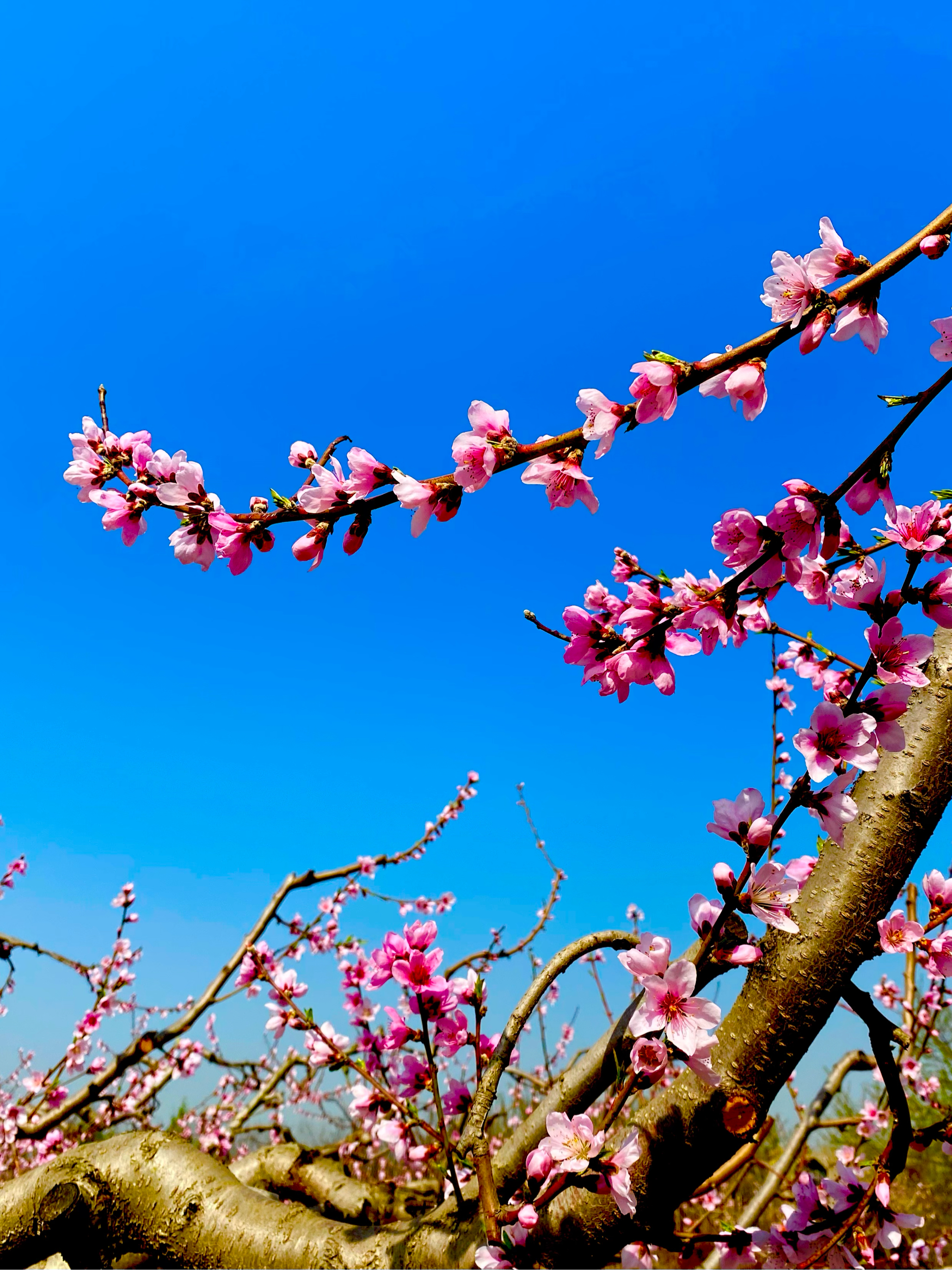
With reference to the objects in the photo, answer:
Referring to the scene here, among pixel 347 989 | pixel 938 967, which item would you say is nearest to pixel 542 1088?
pixel 347 989

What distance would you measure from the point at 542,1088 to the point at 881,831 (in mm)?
3379

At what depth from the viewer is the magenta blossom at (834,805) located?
4.43ft

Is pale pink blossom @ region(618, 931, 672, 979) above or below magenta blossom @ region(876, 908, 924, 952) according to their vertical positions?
below

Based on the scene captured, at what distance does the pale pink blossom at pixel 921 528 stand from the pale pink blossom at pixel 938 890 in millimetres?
909

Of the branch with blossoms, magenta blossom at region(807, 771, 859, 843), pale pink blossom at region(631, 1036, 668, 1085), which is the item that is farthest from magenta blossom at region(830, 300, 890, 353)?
pale pink blossom at region(631, 1036, 668, 1085)

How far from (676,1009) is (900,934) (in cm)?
83

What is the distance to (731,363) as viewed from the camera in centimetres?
125

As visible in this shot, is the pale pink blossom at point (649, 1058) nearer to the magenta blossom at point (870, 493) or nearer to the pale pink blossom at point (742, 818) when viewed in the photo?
the pale pink blossom at point (742, 818)

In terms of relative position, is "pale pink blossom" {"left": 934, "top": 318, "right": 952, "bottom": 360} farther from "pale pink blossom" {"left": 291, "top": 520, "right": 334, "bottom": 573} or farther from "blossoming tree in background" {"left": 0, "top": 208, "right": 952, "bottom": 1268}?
"pale pink blossom" {"left": 291, "top": 520, "right": 334, "bottom": 573}

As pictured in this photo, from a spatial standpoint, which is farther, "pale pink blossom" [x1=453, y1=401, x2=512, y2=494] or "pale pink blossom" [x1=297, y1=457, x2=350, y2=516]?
"pale pink blossom" [x1=297, y1=457, x2=350, y2=516]

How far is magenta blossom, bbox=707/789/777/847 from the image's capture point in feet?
4.44

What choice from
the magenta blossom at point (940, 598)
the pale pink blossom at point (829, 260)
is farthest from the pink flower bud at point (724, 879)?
the pale pink blossom at point (829, 260)

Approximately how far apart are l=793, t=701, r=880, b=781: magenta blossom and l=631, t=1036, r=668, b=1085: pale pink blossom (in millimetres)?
661

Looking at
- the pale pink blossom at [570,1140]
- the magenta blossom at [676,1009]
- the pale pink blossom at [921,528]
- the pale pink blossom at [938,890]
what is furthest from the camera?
the pale pink blossom at [938,890]
